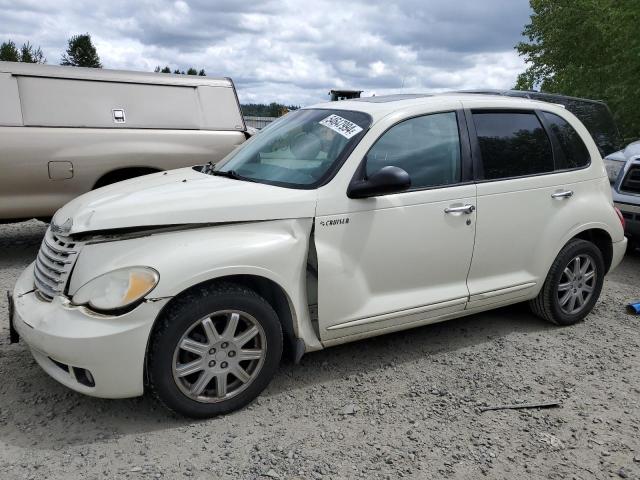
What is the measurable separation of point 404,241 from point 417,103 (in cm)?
97

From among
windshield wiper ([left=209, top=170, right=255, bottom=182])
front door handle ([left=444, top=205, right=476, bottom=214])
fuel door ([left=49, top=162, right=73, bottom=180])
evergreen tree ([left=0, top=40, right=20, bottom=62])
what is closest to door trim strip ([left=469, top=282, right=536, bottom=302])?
front door handle ([left=444, top=205, right=476, bottom=214])

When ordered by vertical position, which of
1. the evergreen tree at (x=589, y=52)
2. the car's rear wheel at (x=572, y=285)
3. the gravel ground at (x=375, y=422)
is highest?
the evergreen tree at (x=589, y=52)

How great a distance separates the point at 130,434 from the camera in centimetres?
307

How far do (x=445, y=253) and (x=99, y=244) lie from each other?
2.12 meters

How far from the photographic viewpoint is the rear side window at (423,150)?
146 inches

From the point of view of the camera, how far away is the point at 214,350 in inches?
124

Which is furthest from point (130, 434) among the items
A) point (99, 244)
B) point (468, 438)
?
point (468, 438)

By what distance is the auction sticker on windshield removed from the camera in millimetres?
3713

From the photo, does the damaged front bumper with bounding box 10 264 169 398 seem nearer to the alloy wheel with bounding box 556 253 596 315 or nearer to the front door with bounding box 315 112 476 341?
the front door with bounding box 315 112 476 341

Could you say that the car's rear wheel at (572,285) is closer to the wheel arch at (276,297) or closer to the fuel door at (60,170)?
the wheel arch at (276,297)

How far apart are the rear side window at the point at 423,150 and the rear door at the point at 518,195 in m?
0.19

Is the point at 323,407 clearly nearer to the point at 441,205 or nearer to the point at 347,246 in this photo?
the point at 347,246

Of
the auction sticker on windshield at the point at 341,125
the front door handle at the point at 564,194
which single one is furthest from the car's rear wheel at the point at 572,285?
the auction sticker on windshield at the point at 341,125

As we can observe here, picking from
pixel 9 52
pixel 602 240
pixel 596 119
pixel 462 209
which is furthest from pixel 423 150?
pixel 9 52
